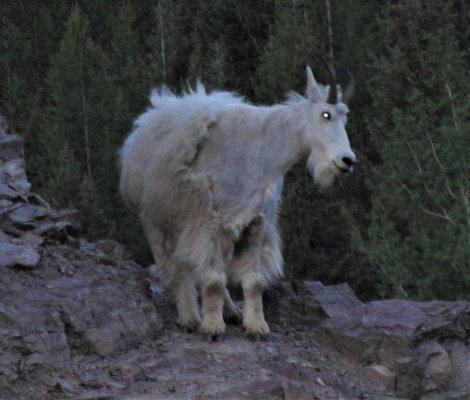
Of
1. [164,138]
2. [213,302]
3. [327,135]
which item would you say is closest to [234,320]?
[213,302]

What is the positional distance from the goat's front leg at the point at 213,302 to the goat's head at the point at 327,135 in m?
1.14

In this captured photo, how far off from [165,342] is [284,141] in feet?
6.23

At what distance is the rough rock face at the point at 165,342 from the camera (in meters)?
9.12

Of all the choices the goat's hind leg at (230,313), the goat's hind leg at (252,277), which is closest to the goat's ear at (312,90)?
the goat's hind leg at (252,277)

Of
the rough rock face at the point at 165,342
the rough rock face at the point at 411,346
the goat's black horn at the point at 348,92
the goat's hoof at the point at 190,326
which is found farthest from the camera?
the goat's black horn at the point at 348,92

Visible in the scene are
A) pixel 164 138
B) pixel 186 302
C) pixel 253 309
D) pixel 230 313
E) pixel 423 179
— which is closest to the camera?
pixel 253 309

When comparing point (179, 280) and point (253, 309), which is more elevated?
point (179, 280)

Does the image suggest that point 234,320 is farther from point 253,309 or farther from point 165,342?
point 165,342

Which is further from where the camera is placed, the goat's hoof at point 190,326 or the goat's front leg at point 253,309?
the goat's hoof at point 190,326

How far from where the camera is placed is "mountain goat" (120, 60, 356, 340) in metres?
10.5

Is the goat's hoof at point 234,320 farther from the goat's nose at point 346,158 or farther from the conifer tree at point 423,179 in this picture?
the conifer tree at point 423,179

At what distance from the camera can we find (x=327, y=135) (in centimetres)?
1049

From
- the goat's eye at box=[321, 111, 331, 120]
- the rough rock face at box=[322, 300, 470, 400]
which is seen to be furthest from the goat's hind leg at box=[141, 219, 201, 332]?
the goat's eye at box=[321, 111, 331, 120]

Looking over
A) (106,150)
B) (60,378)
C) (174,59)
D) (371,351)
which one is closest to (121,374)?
(60,378)
